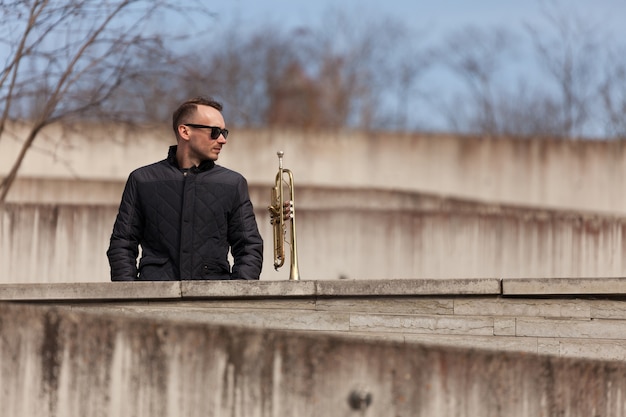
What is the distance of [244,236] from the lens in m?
7.89

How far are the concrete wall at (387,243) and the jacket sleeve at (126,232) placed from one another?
5.45 meters

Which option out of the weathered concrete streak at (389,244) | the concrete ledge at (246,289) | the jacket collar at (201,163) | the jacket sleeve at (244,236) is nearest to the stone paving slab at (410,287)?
the concrete ledge at (246,289)

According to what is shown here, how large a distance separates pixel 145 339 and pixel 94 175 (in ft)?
49.8

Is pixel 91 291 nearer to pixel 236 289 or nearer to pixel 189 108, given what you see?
pixel 236 289

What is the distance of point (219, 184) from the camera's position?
311 inches

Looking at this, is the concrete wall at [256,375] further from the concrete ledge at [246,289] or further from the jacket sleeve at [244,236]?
the jacket sleeve at [244,236]

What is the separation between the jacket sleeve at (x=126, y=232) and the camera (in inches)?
308

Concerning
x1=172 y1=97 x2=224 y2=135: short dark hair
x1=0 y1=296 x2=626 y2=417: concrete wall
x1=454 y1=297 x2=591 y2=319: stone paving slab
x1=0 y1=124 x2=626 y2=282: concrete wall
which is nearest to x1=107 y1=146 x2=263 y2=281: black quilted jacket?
x1=172 y1=97 x2=224 y2=135: short dark hair

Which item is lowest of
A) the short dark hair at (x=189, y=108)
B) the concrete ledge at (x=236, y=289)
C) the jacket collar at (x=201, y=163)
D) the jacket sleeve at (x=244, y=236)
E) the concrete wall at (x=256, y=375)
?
the concrete wall at (x=256, y=375)

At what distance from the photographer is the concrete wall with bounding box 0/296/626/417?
17.4ft

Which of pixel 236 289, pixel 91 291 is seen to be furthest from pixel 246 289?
pixel 91 291

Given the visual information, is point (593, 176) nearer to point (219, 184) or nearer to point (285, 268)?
point (285, 268)

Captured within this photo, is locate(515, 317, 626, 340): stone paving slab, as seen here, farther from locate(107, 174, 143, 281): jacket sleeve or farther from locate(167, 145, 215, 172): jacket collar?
locate(107, 174, 143, 281): jacket sleeve

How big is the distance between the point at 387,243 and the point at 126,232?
6503mm
